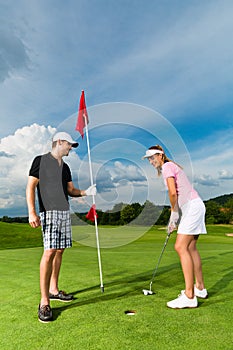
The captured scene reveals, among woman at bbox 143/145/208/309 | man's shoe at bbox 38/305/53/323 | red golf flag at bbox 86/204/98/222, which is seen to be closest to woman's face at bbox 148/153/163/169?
woman at bbox 143/145/208/309

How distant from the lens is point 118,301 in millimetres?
3795

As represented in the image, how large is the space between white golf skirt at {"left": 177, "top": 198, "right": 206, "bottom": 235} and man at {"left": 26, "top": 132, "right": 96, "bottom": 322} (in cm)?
134

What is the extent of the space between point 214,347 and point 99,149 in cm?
347

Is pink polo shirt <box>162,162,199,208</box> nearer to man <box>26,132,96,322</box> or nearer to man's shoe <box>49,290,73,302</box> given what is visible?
man <box>26,132,96,322</box>

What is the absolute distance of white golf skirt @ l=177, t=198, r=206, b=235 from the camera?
3775 mm

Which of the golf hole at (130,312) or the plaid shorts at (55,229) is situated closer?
the golf hole at (130,312)

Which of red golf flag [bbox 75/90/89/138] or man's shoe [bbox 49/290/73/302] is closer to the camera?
man's shoe [bbox 49/290/73/302]

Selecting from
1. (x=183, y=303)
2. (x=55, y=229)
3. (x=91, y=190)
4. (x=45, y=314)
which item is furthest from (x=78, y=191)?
(x=183, y=303)

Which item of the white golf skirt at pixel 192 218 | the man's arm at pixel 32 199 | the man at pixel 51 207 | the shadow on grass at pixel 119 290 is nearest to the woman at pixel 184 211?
the white golf skirt at pixel 192 218

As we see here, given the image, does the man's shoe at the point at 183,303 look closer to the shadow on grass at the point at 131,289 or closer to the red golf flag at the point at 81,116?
the shadow on grass at the point at 131,289

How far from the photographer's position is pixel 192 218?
380cm

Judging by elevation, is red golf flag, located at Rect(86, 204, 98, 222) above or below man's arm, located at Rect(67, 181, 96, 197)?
below

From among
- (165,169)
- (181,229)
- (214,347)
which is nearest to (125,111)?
(165,169)

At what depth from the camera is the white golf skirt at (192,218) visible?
3775 mm
